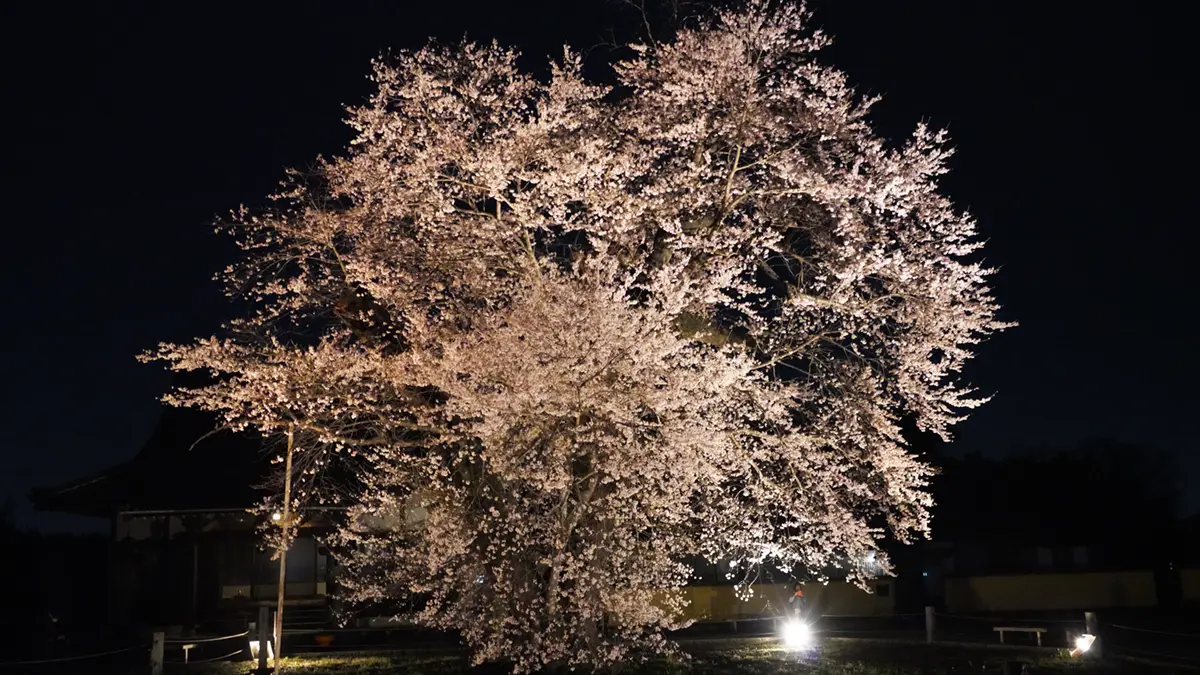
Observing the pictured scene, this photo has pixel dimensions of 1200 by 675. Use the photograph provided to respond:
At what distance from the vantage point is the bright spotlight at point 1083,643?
16.1 m

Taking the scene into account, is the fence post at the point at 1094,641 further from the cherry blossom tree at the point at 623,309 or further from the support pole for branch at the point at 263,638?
the support pole for branch at the point at 263,638

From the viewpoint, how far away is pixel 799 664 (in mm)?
16312

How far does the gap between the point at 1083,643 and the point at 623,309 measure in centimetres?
858

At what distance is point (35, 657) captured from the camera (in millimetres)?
19281

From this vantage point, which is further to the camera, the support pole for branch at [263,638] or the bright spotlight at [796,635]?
the bright spotlight at [796,635]

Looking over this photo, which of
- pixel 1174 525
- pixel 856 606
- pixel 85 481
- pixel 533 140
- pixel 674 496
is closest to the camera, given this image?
pixel 674 496

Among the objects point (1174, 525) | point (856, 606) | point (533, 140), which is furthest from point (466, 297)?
point (1174, 525)

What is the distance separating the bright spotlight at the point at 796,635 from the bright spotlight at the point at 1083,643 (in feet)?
13.6

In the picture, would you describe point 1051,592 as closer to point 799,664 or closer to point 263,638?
point 799,664

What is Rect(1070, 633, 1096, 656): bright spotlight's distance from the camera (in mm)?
16078

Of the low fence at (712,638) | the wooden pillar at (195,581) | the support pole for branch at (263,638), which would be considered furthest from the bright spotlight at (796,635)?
the wooden pillar at (195,581)

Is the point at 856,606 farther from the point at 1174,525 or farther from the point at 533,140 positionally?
the point at 533,140

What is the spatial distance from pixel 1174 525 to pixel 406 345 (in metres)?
27.8

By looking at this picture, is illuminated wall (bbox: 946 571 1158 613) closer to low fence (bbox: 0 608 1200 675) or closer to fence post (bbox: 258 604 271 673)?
low fence (bbox: 0 608 1200 675)
